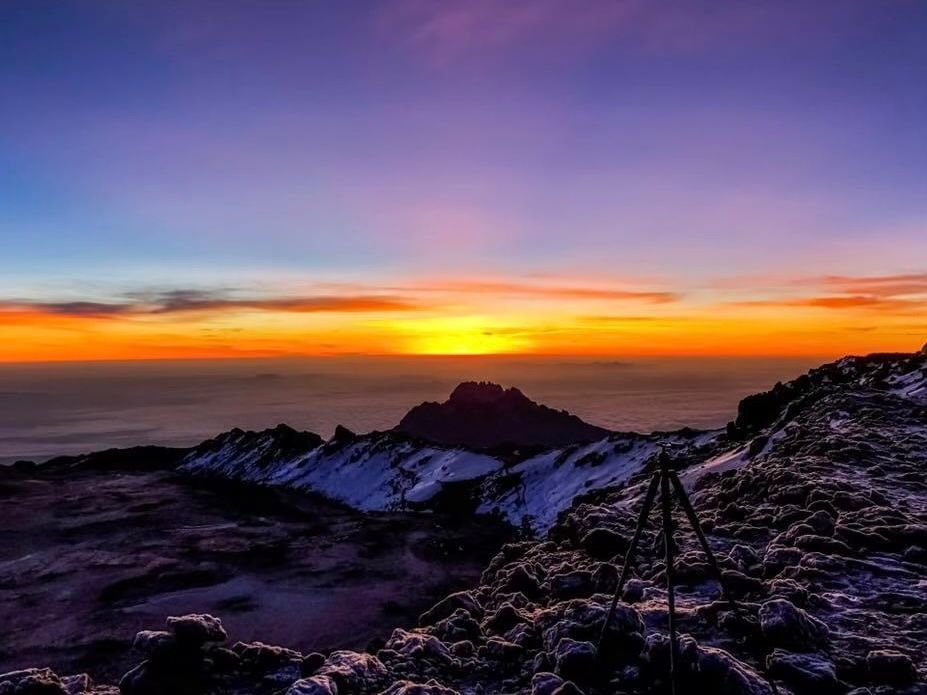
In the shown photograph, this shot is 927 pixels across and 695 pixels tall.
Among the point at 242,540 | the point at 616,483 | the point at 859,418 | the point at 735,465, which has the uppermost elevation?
the point at 859,418

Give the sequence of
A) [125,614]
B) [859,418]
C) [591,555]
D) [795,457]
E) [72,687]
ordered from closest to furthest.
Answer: [72,687] → [591,555] → [795,457] → [125,614] → [859,418]

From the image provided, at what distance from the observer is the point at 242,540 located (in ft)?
110

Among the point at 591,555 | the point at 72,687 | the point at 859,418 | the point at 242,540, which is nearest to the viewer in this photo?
the point at 72,687

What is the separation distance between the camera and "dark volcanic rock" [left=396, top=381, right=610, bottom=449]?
9088cm

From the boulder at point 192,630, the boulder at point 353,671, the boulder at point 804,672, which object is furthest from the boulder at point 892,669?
the boulder at point 192,630

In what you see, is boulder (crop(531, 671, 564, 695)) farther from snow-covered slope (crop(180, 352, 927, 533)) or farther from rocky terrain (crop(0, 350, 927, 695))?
snow-covered slope (crop(180, 352, 927, 533))

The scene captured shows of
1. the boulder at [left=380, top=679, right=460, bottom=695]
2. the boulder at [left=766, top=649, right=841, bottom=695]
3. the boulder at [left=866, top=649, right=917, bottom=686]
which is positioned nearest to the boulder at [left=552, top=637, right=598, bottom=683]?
the boulder at [left=380, top=679, right=460, bottom=695]

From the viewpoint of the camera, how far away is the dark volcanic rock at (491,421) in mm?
90875

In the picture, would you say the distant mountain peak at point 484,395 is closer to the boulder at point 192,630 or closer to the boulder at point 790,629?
the boulder at point 192,630

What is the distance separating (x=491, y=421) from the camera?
9350 centimetres

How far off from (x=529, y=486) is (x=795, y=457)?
23.3 metres

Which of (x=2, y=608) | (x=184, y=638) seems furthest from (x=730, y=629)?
(x=2, y=608)

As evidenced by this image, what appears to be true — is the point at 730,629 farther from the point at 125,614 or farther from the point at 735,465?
the point at 125,614

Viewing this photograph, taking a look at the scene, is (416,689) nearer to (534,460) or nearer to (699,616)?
(699,616)
